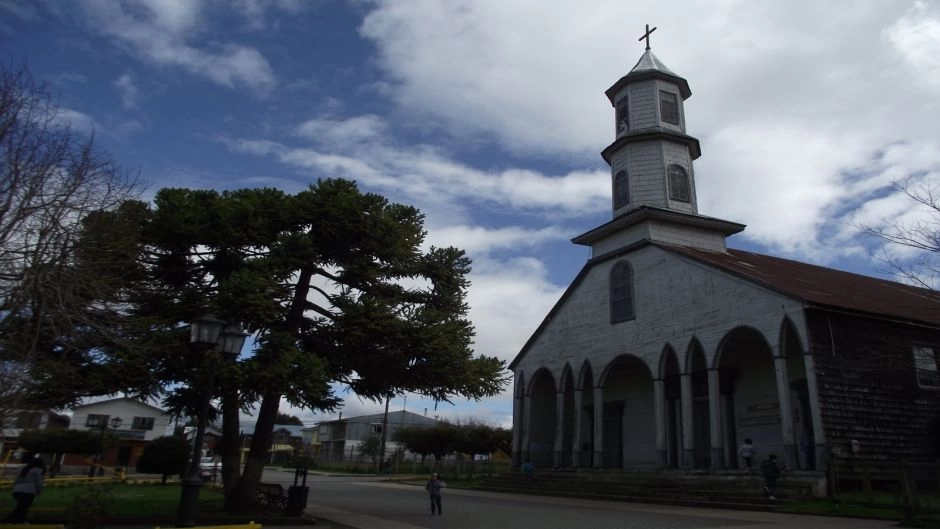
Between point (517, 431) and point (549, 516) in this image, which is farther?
point (517, 431)

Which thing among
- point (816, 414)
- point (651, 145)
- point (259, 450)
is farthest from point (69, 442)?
point (816, 414)

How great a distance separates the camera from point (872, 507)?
15.1 metres

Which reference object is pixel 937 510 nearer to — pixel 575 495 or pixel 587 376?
pixel 575 495

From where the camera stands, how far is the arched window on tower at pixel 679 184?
2745 cm

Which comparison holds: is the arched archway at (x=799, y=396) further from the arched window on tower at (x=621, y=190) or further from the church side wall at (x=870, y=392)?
the arched window on tower at (x=621, y=190)

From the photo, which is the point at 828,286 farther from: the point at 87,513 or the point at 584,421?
the point at 87,513

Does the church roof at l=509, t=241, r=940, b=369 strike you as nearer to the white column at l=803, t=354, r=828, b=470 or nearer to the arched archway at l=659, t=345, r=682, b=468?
the white column at l=803, t=354, r=828, b=470

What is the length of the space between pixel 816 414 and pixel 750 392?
5.35 meters

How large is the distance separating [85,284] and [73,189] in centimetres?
189

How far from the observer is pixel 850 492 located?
17031 millimetres

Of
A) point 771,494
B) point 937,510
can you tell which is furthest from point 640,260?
point 937,510

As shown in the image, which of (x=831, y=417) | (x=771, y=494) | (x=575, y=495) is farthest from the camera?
(x=575, y=495)

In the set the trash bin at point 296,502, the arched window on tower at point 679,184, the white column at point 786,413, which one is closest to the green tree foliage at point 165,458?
the trash bin at point 296,502

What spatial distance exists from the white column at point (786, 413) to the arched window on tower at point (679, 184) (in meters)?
9.95
